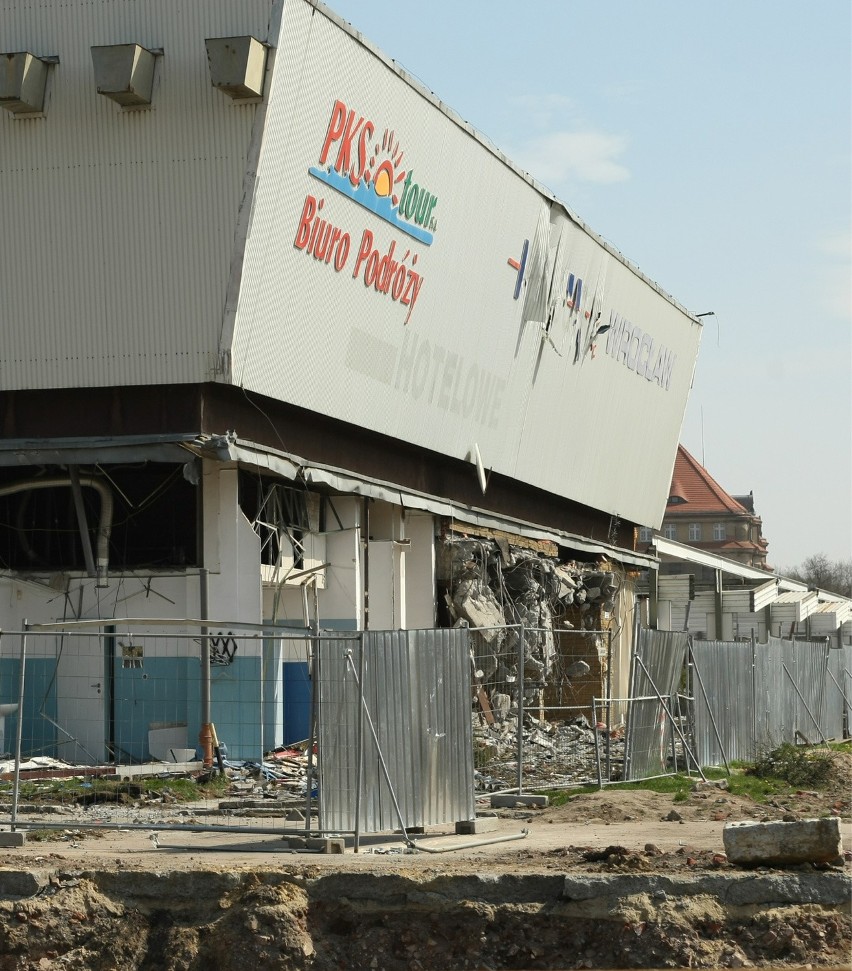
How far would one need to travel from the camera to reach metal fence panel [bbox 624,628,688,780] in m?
19.4

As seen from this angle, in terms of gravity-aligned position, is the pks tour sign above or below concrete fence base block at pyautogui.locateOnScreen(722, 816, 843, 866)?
above

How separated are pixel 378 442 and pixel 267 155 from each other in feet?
22.6

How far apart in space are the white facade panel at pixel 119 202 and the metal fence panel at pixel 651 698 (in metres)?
7.37

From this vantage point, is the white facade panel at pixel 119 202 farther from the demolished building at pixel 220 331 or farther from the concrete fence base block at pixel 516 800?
the concrete fence base block at pixel 516 800

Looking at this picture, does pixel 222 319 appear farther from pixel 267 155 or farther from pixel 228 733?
pixel 228 733

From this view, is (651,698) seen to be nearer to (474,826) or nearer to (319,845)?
(474,826)

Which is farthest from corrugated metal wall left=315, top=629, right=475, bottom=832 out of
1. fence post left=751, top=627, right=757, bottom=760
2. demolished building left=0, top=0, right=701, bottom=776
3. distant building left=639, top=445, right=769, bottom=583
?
distant building left=639, top=445, right=769, bottom=583

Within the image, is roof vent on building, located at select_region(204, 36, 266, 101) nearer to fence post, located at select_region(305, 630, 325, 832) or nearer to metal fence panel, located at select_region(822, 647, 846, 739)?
fence post, located at select_region(305, 630, 325, 832)

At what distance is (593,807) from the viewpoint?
53.5ft

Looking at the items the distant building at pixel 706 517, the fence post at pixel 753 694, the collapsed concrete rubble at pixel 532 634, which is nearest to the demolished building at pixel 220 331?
the collapsed concrete rubble at pixel 532 634

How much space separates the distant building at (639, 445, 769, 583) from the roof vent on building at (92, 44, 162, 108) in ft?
266

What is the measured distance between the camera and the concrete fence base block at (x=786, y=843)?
1123 centimetres

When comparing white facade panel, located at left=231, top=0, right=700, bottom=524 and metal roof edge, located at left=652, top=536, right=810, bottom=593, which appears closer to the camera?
white facade panel, located at left=231, top=0, right=700, bottom=524

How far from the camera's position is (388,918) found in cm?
1100
